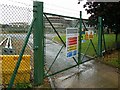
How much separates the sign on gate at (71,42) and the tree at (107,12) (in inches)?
256

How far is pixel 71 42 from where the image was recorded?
8.23m

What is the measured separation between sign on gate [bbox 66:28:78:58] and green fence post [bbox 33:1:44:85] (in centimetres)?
161

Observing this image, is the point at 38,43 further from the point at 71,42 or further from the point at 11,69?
the point at 71,42

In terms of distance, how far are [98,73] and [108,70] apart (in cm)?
75

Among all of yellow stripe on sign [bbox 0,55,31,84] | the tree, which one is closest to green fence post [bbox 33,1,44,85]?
yellow stripe on sign [bbox 0,55,31,84]

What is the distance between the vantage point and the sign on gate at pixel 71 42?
8.01 metres

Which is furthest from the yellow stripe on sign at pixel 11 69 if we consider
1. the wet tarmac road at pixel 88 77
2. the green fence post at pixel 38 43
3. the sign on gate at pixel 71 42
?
the sign on gate at pixel 71 42

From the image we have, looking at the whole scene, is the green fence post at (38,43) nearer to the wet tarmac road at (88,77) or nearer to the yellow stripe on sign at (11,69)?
the yellow stripe on sign at (11,69)

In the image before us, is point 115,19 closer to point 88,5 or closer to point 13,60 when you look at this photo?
point 88,5

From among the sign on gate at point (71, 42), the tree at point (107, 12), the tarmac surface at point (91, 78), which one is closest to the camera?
the tarmac surface at point (91, 78)

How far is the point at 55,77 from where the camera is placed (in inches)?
308

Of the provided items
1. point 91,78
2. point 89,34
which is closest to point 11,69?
point 91,78

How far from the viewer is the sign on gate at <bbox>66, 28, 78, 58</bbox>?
801 cm

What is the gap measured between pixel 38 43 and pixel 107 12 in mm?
9314
